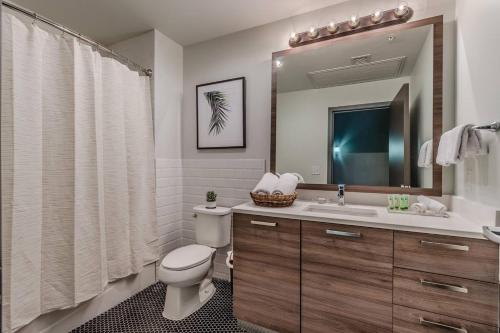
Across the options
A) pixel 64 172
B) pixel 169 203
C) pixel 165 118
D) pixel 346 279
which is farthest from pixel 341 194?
pixel 64 172

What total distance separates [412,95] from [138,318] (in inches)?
99.7

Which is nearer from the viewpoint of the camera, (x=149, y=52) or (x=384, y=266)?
(x=384, y=266)

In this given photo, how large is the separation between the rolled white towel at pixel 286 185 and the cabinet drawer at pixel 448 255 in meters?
0.74

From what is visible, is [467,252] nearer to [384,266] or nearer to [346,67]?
[384,266]

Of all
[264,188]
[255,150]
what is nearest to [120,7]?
[255,150]

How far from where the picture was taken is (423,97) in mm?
1839

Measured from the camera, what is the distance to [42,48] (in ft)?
5.40

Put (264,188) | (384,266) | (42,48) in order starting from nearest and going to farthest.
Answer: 1. (384,266)
2. (42,48)
3. (264,188)

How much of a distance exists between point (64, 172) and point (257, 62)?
1716 millimetres

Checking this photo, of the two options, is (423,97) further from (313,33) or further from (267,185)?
(267,185)

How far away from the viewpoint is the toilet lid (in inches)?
78.0

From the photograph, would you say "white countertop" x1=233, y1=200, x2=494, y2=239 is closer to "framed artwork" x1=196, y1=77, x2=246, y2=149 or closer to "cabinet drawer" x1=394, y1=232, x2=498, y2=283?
"cabinet drawer" x1=394, y1=232, x2=498, y2=283

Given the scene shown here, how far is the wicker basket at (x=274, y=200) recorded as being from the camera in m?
1.88

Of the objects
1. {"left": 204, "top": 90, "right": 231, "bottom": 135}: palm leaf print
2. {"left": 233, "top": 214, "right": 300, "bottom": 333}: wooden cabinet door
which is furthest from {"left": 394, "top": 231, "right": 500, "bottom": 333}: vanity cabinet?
{"left": 204, "top": 90, "right": 231, "bottom": 135}: palm leaf print
